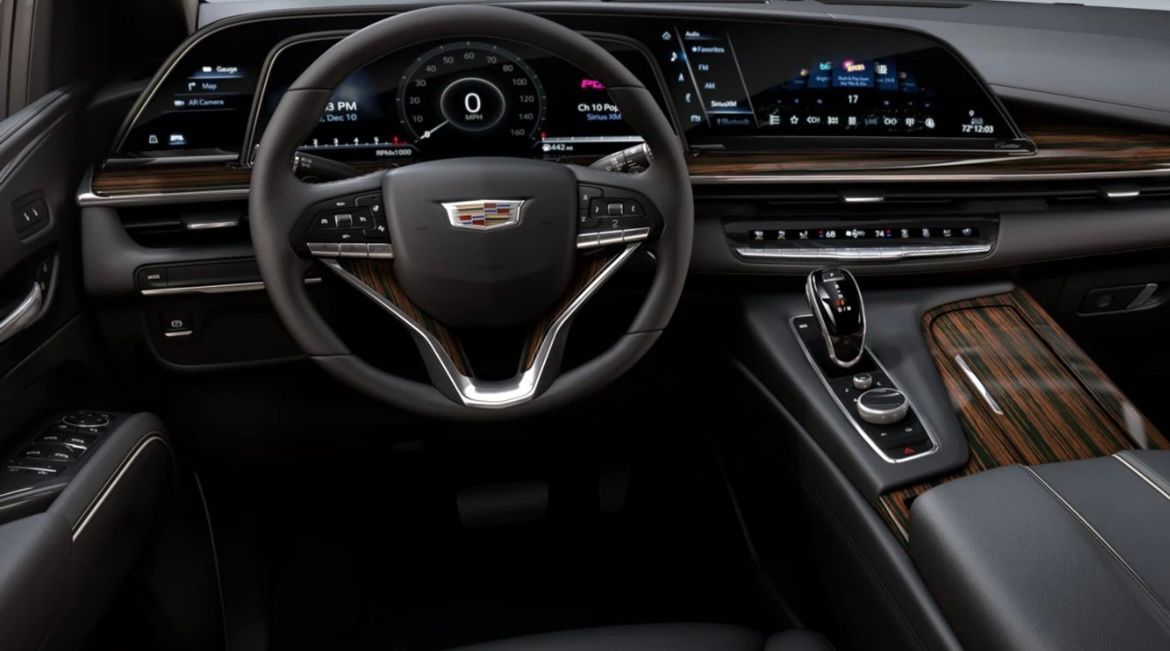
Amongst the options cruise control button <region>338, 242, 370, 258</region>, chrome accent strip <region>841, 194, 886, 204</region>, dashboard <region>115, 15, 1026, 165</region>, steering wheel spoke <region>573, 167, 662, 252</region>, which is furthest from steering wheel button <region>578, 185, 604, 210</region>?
chrome accent strip <region>841, 194, 886, 204</region>

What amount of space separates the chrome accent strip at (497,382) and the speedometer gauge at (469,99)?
0.37m

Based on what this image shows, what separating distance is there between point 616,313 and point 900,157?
21.1 inches

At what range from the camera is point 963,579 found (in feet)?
3.17

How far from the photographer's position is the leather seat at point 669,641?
3.58 feet

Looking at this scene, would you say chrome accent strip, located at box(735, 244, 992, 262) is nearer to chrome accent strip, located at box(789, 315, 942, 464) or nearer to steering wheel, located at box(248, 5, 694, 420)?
chrome accent strip, located at box(789, 315, 942, 464)

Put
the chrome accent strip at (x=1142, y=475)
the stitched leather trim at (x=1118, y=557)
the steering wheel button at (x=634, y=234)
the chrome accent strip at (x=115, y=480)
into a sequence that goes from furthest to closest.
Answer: the steering wheel button at (x=634, y=234), the chrome accent strip at (x=115, y=480), the chrome accent strip at (x=1142, y=475), the stitched leather trim at (x=1118, y=557)

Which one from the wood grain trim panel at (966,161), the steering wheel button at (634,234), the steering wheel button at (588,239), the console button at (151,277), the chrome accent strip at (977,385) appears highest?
the wood grain trim panel at (966,161)

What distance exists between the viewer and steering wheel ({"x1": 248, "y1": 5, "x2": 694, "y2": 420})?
3.78 ft

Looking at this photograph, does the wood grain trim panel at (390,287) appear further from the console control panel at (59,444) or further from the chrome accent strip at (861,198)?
the chrome accent strip at (861,198)

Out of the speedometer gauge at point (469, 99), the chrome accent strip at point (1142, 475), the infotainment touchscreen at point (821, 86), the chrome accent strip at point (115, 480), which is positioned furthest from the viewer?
the infotainment touchscreen at point (821, 86)

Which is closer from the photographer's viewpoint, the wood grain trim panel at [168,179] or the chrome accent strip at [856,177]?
the wood grain trim panel at [168,179]

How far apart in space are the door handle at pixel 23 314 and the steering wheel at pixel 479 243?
32 cm

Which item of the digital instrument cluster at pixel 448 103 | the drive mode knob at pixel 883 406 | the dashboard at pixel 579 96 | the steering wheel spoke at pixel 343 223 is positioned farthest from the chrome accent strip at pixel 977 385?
the steering wheel spoke at pixel 343 223

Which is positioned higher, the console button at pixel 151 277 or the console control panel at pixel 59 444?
the console button at pixel 151 277
